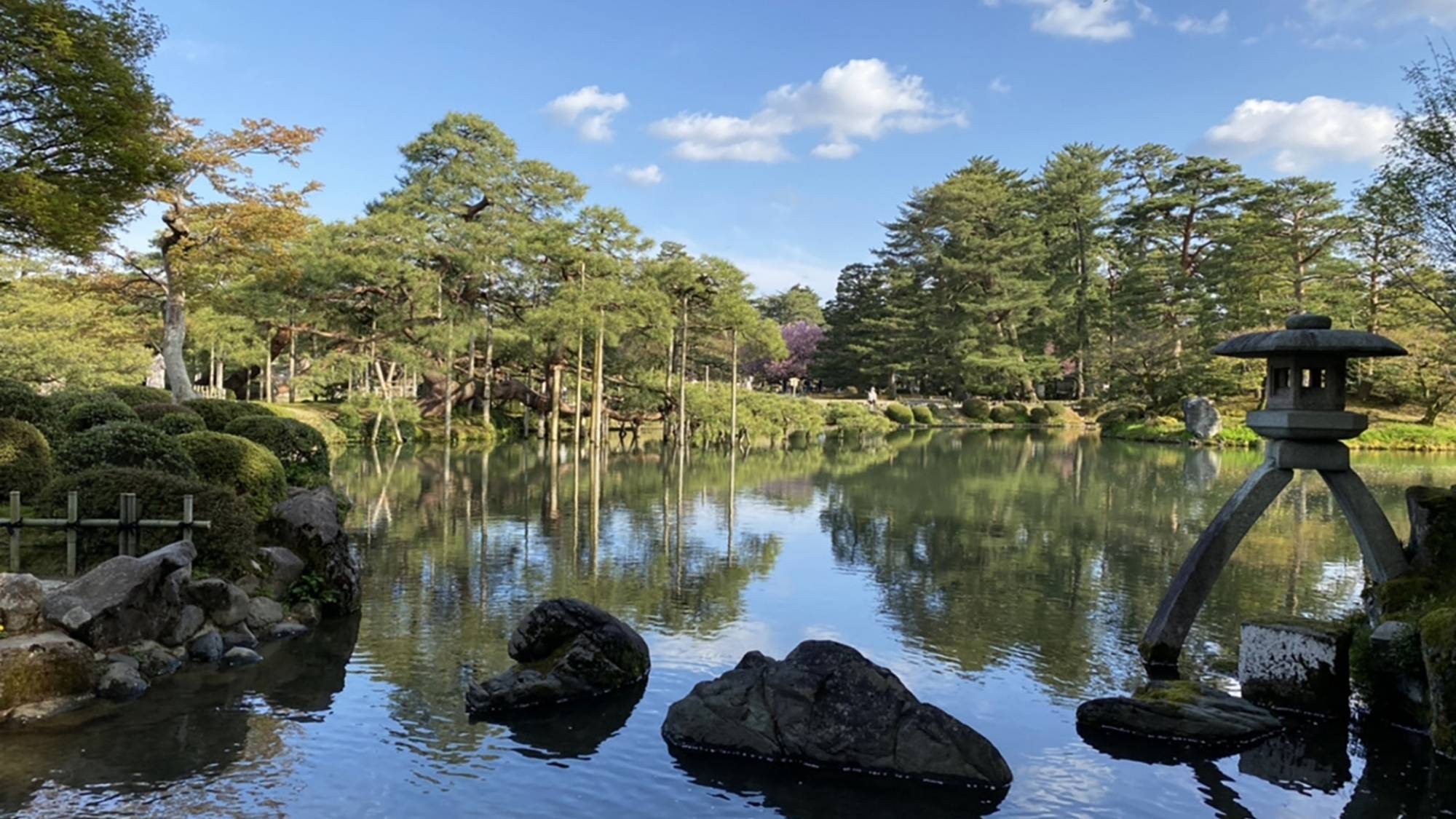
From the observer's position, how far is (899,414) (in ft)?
148

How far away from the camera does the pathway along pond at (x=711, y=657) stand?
5078 mm

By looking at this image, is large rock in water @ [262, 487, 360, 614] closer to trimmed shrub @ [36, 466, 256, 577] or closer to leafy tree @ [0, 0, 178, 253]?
trimmed shrub @ [36, 466, 256, 577]

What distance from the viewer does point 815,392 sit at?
5475 cm

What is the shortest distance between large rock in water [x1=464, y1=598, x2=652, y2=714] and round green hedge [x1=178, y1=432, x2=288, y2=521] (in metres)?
4.04

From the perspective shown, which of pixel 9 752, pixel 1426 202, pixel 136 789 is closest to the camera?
pixel 136 789

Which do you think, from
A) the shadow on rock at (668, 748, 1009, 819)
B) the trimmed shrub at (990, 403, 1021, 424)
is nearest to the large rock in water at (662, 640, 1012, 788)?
the shadow on rock at (668, 748, 1009, 819)

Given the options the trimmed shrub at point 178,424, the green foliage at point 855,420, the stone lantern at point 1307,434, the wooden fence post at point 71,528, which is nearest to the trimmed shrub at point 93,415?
the trimmed shrub at point 178,424

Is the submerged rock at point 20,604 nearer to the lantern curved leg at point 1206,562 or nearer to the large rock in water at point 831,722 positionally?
the large rock in water at point 831,722

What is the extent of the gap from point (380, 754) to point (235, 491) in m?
5.03

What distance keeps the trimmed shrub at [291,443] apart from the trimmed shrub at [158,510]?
14.3 feet

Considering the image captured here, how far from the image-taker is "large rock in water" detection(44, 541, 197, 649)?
6566 millimetres

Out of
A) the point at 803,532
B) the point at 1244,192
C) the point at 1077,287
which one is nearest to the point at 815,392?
the point at 1077,287

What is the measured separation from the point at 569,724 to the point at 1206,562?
4.94 metres

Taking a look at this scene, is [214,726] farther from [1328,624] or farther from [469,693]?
[1328,624]
